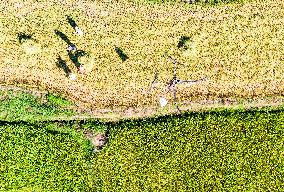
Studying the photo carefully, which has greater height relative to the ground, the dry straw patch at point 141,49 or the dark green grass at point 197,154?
the dry straw patch at point 141,49

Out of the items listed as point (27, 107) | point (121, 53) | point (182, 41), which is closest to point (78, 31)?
point (121, 53)

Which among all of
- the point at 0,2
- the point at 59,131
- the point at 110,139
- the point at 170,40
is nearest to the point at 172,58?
the point at 170,40

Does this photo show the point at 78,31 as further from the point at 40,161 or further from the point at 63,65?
the point at 40,161

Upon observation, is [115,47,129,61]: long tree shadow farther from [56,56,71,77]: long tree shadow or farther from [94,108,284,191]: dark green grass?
[94,108,284,191]: dark green grass

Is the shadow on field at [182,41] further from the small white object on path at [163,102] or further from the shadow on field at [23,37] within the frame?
the shadow on field at [23,37]

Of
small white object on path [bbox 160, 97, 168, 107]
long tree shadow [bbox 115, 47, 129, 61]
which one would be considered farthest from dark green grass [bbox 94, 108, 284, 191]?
long tree shadow [bbox 115, 47, 129, 61]

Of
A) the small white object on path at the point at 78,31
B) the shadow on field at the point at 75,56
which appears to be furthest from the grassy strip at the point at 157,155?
the small white object on path at the point at 78,31
